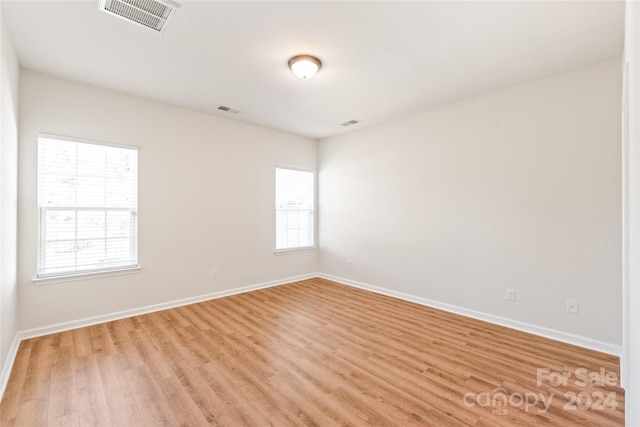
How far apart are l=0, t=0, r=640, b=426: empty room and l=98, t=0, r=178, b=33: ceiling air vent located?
22 mm

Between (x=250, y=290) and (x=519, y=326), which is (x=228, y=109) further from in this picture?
(x=519, y=326)

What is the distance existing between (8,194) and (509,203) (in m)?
4.91

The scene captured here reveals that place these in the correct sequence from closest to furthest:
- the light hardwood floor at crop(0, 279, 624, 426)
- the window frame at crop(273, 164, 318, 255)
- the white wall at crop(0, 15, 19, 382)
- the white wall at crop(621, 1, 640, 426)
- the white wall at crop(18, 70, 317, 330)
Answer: the white wall at crop(621, 1, 640, 426)
the light hardwood floor at crop(0, 279, 624, 426)
the white wall at crop(0, 15, 19, 382)
the white wall at crop(18, 70, 317, 330)
the window frame at crop(273, 164, 318, 255)

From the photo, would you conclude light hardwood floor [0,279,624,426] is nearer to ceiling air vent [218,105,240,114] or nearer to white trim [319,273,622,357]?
white trim [319,273,622,357]

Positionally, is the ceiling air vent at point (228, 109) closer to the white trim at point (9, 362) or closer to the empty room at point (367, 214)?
the empty room at point (367, 214)

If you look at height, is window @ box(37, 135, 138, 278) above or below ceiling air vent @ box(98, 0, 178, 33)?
below

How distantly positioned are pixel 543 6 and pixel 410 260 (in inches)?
123

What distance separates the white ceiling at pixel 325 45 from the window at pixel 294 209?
1.96m

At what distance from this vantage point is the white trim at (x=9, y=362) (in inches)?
82.3

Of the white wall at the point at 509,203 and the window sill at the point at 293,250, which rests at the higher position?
the white wall at the point at 509,203

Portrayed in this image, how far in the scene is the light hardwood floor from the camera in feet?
6.06

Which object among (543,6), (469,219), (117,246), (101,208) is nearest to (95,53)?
(101,208)

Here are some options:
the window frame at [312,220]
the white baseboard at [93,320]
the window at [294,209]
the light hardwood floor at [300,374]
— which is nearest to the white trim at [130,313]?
the white baseboard at [93,320]

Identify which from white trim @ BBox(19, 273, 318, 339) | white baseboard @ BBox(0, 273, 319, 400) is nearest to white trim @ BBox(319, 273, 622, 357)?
white trim @ BBox(19, 273, 318, 339)
